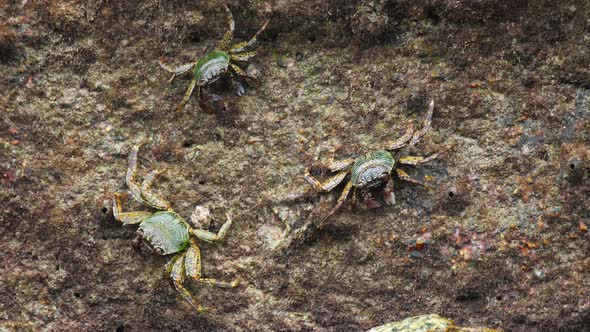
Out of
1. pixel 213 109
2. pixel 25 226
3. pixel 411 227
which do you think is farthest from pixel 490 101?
pixel 25 226

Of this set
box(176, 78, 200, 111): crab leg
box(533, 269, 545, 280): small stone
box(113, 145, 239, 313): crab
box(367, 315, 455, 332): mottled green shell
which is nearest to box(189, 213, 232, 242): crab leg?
box(113, 145, 239, 313): crab

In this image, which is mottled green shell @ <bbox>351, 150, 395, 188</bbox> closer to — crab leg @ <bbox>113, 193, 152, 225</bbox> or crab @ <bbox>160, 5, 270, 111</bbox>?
crab @ <bbox>160, 5, 270, 111</bbox>

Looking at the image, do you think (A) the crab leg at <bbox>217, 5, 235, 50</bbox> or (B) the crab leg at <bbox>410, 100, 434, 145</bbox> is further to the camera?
(A) the crab leg at <bbox>217, 5, 235, 50</bbox>

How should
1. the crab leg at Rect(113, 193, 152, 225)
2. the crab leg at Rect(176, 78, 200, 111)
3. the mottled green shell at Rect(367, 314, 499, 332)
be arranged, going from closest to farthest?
1. the mottled green shell at Rect(367, 314, 499, 332)
2. the crab leg at Rect(113, 193, 152, 225)
3. the crab leg at Rect(176, 78, 200, 111)

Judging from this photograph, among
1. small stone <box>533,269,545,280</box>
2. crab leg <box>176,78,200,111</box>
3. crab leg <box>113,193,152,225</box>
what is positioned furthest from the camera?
crab leg <box>176,78,200,111</box>

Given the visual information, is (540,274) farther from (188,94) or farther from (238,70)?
(188,94)

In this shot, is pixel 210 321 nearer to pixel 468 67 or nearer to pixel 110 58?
pixel 110 58

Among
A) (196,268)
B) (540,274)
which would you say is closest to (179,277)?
(196,268)
